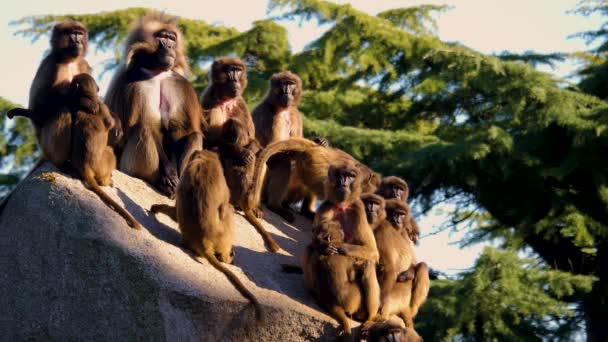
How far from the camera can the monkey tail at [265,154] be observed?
10547 millimetres

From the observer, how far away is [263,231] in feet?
33.8

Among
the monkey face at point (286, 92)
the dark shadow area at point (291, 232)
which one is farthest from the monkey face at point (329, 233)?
the monkey face at point (286, 92)

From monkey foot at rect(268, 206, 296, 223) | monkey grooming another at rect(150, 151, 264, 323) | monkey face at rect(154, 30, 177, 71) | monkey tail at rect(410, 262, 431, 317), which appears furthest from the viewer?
monkey foot at rect(268, 206, 296, 223)

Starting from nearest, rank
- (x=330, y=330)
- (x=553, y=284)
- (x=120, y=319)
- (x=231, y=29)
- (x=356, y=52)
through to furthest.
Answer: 1. (x=120, y=319)
2. (x=330, y=330)
3. (x=553, y=284)
4. (x=356, y=52)
5. (x=231, y=29)

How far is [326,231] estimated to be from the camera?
9078 mm

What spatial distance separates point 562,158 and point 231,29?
835 cm

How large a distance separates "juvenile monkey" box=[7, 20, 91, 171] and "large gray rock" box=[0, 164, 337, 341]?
0.21 m

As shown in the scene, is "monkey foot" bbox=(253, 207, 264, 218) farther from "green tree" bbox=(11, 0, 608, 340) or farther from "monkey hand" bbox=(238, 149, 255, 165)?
"green tree" bbox=(11, 0, 608, 340)

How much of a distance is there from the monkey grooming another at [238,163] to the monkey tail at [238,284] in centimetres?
139

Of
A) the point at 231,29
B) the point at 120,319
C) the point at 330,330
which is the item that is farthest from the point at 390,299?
the point at 231,29

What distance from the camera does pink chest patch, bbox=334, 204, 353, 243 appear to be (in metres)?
9.28

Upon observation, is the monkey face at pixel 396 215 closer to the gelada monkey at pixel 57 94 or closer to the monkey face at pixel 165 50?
the monkey face at pixel 165 50

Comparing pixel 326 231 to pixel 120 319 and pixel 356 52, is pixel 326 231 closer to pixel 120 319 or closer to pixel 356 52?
pixel 120 319

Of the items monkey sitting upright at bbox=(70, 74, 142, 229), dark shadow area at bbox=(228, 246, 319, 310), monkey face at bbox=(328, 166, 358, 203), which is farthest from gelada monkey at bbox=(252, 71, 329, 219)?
monkey sitting upright at bbox=(70, 74, 142, 229)
